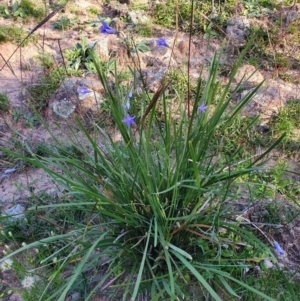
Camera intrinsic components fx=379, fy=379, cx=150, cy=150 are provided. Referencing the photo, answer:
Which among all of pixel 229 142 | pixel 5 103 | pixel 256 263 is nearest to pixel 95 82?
pixel 5 103

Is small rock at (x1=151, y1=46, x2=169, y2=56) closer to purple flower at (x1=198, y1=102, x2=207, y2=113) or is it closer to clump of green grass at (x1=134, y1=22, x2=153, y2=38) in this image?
clump of green grass at (x1=134, y1=22, x2=153, y2=38)

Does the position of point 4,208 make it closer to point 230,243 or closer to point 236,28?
point 230,243

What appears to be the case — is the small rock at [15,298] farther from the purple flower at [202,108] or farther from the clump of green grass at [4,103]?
the clump of green grass at [4,103]

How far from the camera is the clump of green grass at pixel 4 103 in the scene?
298cm

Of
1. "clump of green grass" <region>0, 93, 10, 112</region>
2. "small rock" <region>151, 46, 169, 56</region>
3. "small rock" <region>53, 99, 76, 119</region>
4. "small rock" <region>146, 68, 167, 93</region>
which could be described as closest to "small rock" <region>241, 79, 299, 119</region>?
"small rock" <region>146, 68, 167, 93</region>

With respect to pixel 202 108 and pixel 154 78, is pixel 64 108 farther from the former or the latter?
pixel 202 108

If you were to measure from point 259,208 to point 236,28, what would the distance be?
1.92 m

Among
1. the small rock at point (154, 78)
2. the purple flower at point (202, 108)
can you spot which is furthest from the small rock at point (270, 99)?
the purple flower at point (202, 108)

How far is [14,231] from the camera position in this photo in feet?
7.02

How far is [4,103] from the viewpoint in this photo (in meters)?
2.99

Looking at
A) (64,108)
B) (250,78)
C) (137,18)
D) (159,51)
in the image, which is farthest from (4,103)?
(250,78)

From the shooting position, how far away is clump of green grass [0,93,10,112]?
2979mm

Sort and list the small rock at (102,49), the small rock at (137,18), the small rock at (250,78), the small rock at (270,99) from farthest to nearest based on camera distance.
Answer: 1. the small rock at (137,18)
2. the small rock at (102,49)
3. the small rock at (250,78)
4. the small rock at (270,99)

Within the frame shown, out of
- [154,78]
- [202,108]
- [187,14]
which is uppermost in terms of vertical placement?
[202,108]
